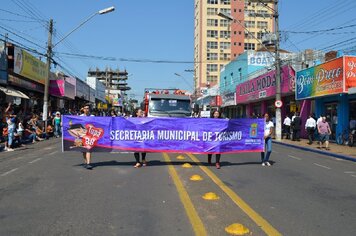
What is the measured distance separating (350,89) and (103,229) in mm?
19431

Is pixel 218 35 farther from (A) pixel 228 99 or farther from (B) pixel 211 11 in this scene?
(A) pixel 228 99

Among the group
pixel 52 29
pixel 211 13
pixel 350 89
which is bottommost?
pixel 350 89

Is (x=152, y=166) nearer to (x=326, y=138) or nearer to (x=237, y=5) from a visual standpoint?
(x=326, y=138)

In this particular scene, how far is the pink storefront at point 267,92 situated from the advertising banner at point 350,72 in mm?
7567

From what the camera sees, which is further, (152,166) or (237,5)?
(237,5)

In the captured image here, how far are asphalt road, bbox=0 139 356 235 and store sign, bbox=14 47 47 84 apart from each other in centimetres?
1444

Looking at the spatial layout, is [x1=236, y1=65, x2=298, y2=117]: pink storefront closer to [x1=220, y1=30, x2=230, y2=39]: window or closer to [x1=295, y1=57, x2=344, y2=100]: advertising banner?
[x1=295, y1=57, x2=344, y2=100]: advertising banner

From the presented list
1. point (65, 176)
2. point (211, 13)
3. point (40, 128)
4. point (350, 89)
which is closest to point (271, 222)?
point (65, 176)

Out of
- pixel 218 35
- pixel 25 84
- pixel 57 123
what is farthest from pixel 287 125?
pixel 218 35

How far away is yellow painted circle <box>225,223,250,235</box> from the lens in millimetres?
5551

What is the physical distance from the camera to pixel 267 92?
116 feet

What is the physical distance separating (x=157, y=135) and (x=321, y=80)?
16075 millimetres

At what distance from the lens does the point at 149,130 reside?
12766mm

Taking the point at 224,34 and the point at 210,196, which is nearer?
the point at 210,196
